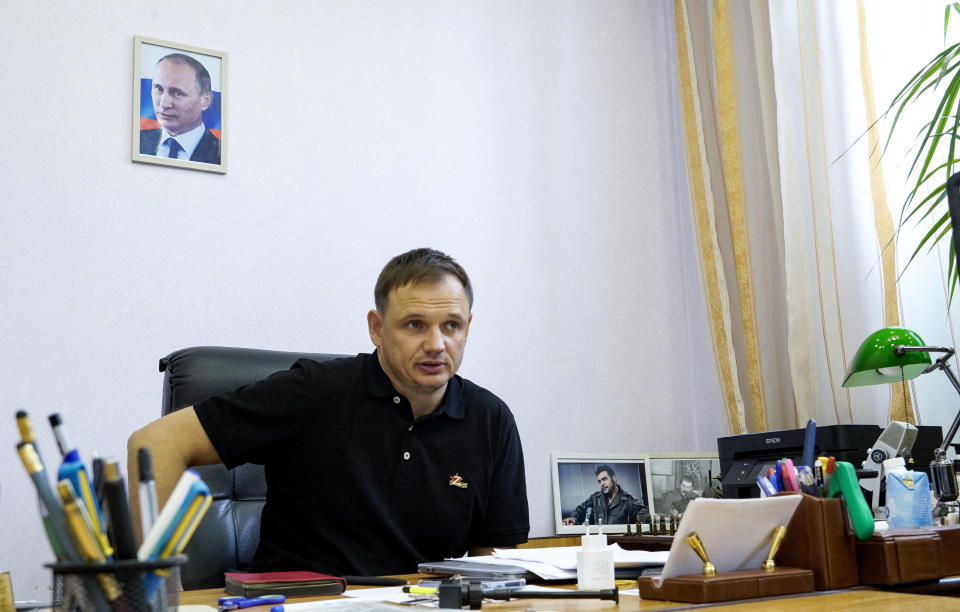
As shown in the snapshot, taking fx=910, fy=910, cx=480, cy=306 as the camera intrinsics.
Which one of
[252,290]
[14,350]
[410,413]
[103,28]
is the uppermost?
[103,28]

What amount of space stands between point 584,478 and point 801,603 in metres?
1.93

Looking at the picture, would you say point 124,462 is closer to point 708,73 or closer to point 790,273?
point 790,273

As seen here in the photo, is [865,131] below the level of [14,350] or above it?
above

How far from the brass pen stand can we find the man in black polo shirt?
2.63 ft

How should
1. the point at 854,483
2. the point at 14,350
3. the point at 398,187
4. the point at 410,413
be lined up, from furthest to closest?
the point at 398,187
the point at 14,350
the point at 410,413
the point at 854,483

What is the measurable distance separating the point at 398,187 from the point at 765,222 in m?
1.16

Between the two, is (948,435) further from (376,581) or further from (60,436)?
(60,436)

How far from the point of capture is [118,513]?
2.00 feet

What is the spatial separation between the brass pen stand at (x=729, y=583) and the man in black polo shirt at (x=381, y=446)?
2.63 ft

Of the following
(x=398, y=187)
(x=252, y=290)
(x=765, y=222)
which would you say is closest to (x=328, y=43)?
(x=398, y=187)

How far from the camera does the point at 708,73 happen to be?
121 inches


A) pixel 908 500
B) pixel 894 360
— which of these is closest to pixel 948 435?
pixel 894 360

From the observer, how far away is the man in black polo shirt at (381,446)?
5.54ft

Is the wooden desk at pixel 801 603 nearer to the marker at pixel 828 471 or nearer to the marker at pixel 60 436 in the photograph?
the marker at pixel 828 471
